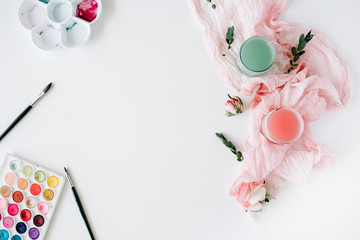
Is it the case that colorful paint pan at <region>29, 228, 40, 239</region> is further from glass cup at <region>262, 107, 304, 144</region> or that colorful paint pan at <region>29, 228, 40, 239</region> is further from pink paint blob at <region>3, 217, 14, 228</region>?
glass cup at <region>262, 107, 304, 144</region>

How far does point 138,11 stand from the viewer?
0.83 meters

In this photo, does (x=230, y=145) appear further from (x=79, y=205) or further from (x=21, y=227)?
(x=21, y=227)

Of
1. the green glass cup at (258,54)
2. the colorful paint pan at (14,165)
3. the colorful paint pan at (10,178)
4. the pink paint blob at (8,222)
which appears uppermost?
the green glass cup at (258,54)

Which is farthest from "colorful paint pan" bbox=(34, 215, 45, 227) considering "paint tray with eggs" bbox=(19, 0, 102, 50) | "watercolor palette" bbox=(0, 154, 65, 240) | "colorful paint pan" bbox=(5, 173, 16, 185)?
"paint tray with eggs" bbox=(19, 0, 102, 50)

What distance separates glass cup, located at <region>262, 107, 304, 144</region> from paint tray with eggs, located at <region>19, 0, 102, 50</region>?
1.58 feet

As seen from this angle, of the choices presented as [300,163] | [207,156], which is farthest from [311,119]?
[207,156]

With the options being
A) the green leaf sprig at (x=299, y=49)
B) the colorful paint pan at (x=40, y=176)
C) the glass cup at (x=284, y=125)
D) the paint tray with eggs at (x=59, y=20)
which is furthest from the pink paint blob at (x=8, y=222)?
the green leaf sprig at (x=299, y=49)

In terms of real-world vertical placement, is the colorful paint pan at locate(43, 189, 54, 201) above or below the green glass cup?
below

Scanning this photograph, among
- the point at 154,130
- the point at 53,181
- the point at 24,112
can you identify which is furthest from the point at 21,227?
the point at 154,130

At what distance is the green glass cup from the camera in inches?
30.5

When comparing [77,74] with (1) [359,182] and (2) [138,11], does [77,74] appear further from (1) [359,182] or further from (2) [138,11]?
(1) [359,182]

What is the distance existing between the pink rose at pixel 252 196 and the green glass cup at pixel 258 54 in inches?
10.5

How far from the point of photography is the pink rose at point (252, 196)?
2.51 ft

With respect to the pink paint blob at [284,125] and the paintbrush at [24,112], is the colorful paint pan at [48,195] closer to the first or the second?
the paintbrush at [24,112]
